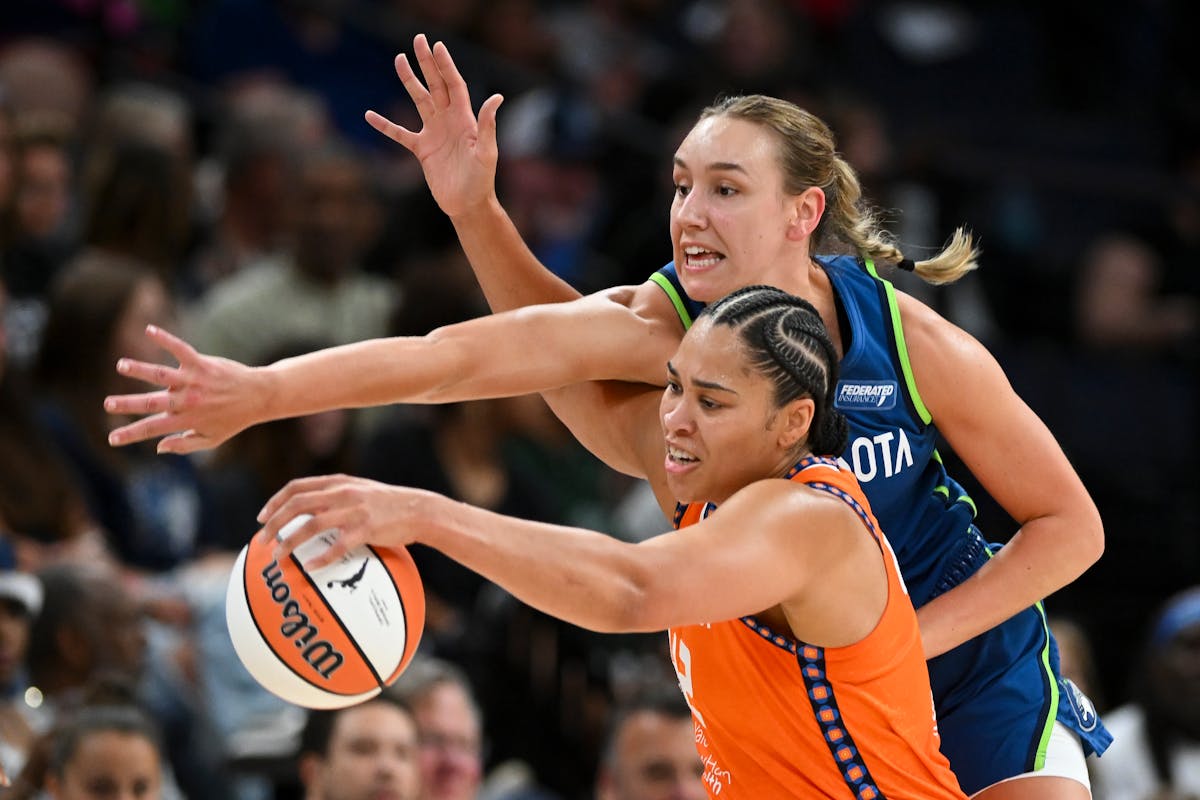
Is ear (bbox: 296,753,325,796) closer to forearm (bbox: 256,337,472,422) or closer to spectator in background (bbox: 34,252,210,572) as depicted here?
spectator in background (bbox: 34,252,210,572)

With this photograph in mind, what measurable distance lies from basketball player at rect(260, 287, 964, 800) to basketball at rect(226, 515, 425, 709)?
21 cm

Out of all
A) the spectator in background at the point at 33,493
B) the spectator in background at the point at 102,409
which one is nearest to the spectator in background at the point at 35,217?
the spectator in background at the point at 102,409

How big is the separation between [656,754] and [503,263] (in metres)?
2.19

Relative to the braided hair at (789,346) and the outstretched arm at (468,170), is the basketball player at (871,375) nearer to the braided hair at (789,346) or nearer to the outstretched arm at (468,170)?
the outstretched arm at (468,170)

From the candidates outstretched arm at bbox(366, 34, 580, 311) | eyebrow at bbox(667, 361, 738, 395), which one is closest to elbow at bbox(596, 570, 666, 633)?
eyebrow at bbox(667, 361, 738, 395)

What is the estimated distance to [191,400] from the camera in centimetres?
375

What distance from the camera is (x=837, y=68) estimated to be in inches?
459

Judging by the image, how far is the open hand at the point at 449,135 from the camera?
4.62m

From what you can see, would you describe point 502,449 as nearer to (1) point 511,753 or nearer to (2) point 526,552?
(1) point 511,753

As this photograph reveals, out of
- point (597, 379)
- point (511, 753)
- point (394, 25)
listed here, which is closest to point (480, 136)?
point (597, 379)

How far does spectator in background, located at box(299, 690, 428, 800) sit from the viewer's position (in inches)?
232

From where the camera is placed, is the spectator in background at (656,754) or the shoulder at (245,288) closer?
the spectator in background at (656,754)

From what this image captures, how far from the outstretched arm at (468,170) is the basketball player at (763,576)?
994mm

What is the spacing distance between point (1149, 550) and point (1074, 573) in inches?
199
